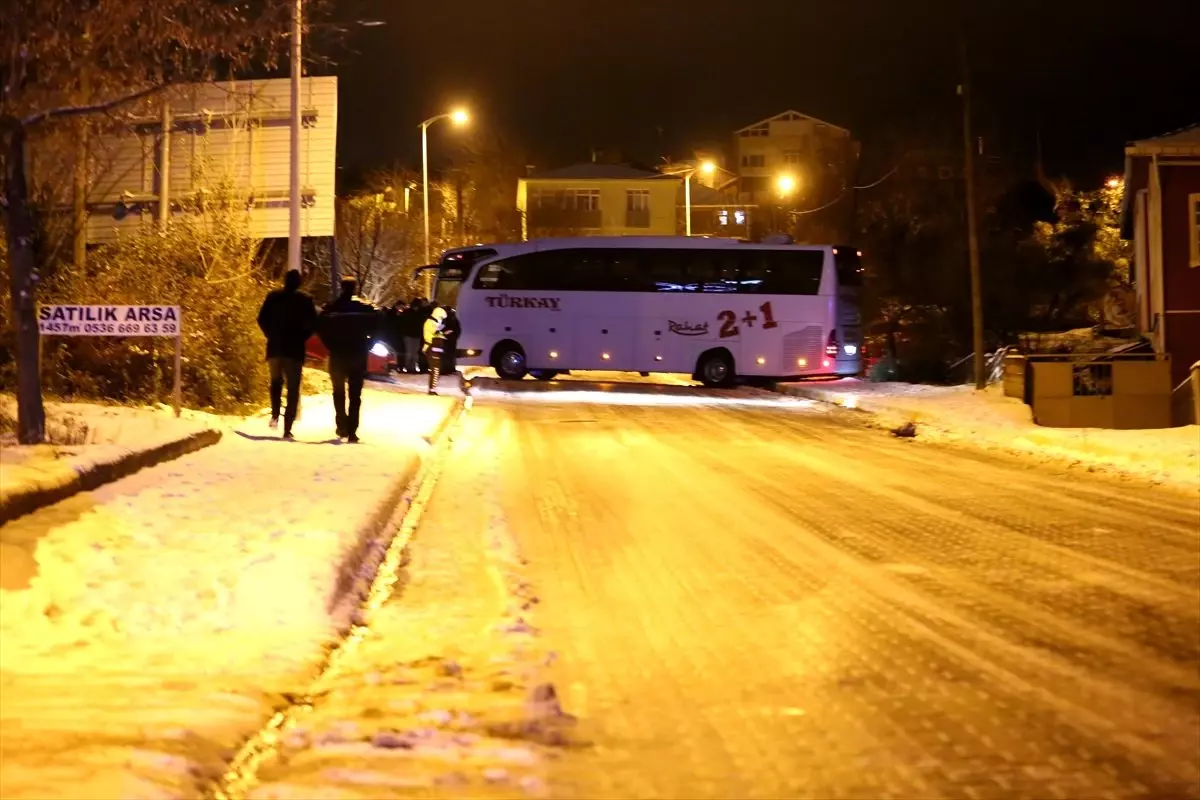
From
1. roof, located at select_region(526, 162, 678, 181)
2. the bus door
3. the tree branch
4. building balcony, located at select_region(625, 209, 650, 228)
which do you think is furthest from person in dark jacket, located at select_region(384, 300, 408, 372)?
building balcony, located at select_region(625, 209, 650, 228)

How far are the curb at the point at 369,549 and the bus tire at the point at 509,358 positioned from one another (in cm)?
2080

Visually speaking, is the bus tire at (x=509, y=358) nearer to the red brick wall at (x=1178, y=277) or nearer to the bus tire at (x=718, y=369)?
the bus tire at (x=718, y=369)

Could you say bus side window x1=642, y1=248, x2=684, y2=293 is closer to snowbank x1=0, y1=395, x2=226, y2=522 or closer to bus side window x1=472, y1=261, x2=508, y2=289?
bus side window x1=472, y1=261, x2=508, y2=289

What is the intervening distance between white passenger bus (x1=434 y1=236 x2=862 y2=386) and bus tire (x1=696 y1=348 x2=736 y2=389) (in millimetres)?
28

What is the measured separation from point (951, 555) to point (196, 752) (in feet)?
21.4

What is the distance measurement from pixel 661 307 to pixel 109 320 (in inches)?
868

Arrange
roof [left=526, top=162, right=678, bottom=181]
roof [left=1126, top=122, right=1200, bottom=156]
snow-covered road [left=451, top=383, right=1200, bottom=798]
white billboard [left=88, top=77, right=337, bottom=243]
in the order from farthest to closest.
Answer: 1. roof [left=526, top=162, right=678, bottom=181]
2. roof [left=1126, top=122, right=1200, bottom=156]
3. white billboard [left=88, top=77, right=337, bottom=243]
4. snow-covered road [left=451, top=383, right=1200, bottom=798]

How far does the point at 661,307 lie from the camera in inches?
1406

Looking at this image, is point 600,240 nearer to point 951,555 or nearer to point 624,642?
point 951,555

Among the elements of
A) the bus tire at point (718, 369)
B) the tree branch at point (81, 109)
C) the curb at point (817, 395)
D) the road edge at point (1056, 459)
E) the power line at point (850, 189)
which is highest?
the power line at point (850, 189)

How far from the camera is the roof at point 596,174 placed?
81.1 m

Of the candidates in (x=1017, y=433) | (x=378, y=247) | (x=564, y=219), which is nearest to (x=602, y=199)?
(x=564, y=219)

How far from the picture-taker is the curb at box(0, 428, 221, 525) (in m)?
9.07

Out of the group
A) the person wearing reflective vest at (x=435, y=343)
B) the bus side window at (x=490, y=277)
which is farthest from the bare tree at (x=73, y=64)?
the bus side window at (x=490, y=277)
